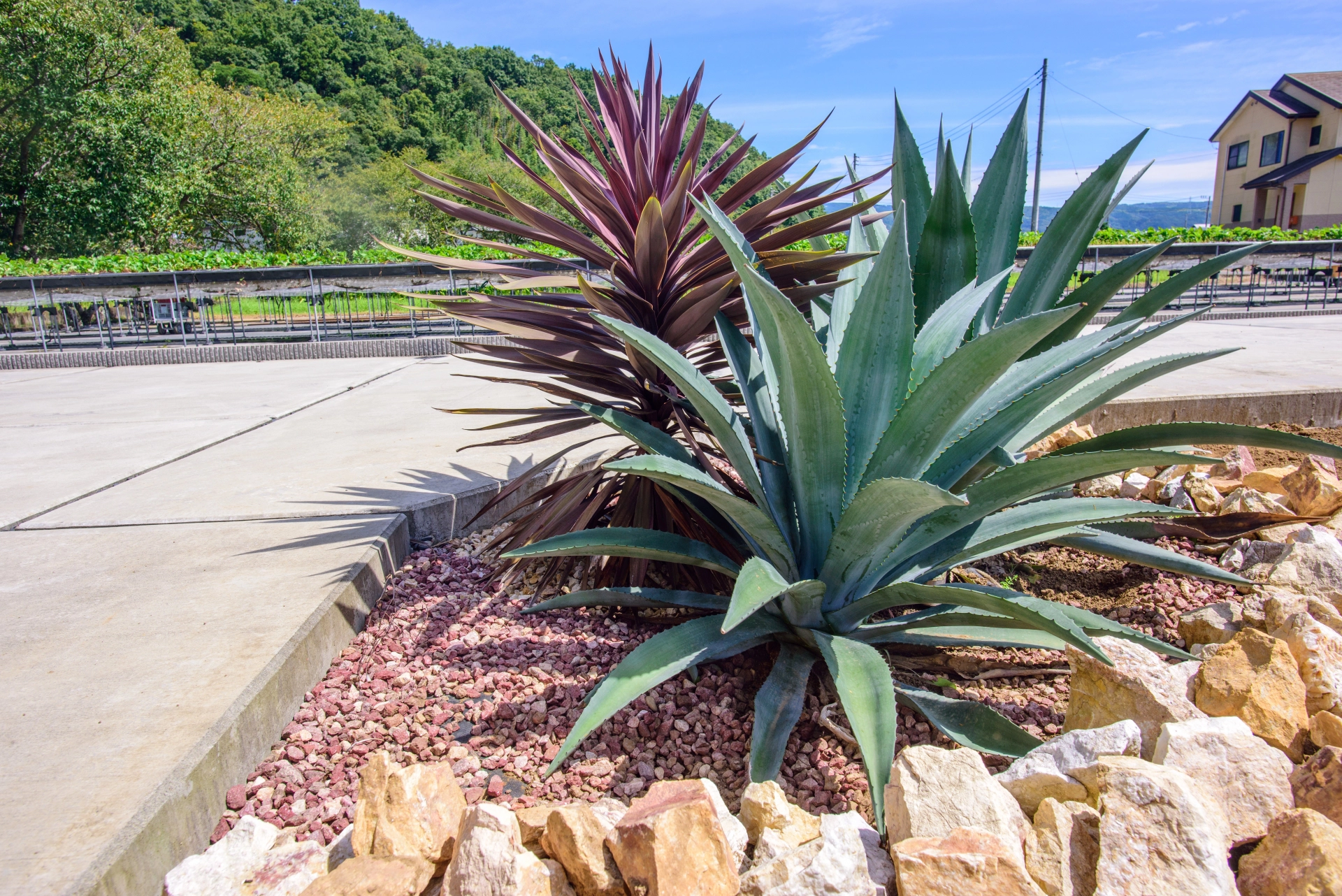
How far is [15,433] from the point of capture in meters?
4.36

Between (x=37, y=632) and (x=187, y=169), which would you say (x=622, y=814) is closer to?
(x=37, y=632)

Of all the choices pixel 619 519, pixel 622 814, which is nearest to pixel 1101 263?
pixel 619 519

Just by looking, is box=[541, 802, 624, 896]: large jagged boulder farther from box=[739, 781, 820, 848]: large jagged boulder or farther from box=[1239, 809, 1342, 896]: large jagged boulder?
box=[1239, 809, 1342, 896]: large jagged boulder

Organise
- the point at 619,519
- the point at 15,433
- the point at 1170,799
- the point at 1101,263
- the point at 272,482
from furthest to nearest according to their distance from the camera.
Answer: the point at 1101,263
the point at 15,433
the point at 272,482
the point at 619,519
the point at 1170,799

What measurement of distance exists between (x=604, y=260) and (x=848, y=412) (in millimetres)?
950

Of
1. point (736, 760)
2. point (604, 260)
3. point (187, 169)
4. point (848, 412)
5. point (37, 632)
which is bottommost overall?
point (736, 760)

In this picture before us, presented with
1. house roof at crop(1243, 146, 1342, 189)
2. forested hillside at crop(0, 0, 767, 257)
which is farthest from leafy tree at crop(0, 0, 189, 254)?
house roof at crop(1243, 146, 1342, 189)

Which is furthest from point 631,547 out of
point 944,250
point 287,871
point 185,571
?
point 185,571

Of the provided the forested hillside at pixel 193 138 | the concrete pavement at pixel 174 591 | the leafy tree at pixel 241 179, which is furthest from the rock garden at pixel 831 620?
the leafy tree at pixel 241 179

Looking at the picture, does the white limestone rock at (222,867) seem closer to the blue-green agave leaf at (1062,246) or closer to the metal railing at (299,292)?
the blue-green agave leaf at (1062,246)

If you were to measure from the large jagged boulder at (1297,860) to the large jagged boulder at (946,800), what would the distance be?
0.93 feet

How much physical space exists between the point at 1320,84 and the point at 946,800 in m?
45.4

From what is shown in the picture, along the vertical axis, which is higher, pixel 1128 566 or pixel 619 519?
pixel 619 519

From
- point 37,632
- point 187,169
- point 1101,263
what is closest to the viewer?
point 37,632
